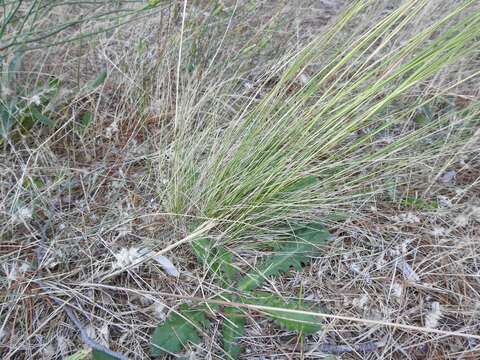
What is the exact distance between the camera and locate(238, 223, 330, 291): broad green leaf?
1147 millimetres

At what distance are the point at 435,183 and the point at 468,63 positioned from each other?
0.54 metres

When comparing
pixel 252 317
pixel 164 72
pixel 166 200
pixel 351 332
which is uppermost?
pixel 164 72

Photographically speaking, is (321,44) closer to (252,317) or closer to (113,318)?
(252,317)

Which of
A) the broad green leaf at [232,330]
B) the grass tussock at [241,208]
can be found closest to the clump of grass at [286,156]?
the grass tussock at [241,208]

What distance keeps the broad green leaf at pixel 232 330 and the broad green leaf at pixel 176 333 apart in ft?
0.19

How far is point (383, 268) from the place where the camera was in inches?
47.9

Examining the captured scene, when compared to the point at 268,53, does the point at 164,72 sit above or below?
above

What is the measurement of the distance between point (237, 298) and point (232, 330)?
9cm

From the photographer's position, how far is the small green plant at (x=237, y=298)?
104 centimetres

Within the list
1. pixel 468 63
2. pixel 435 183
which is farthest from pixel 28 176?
pixel 468 63

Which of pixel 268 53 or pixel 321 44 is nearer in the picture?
pixel 321 44

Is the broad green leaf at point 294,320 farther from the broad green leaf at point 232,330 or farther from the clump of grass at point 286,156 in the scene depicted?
the clump of grass at point 286,156

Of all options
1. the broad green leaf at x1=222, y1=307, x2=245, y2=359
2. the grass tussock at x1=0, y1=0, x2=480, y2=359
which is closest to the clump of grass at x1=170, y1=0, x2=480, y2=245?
the grass tussock at x1=0, y1=0, x2=480, y2=359

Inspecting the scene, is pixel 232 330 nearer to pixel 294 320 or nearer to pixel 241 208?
pixel 294 320
